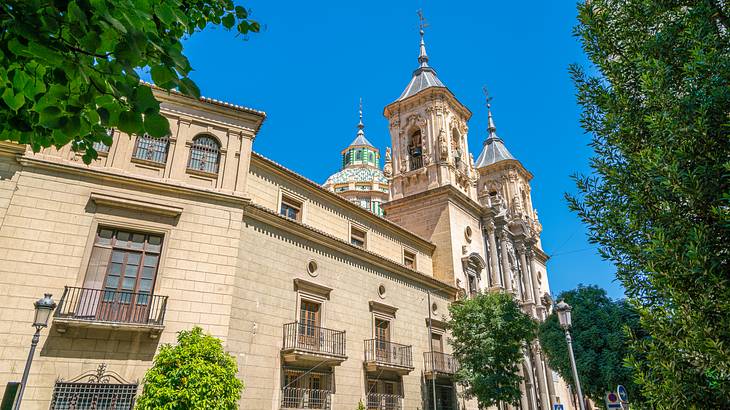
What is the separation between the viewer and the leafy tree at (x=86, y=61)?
3021mm

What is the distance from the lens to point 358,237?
72.1ft

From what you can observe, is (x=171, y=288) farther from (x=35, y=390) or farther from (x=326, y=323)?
(x=326, y=323)

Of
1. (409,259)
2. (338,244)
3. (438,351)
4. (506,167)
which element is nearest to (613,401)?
(338,244)

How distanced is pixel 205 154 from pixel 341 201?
7532mm

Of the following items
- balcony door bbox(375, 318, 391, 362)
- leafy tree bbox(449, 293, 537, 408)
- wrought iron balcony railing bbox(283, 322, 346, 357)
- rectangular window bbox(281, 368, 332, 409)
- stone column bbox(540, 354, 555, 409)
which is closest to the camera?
rectangular window bbox(281, 368, 332, 409)

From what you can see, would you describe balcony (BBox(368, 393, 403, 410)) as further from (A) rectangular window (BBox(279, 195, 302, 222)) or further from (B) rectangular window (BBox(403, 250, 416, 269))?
(A) rectangular window (BBox(279, 195, 302, 222))

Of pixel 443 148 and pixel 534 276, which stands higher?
pixel 443 148

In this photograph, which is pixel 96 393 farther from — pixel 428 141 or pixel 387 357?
pixel 428 141

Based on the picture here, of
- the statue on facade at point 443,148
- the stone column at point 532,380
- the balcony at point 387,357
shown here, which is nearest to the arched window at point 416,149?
the statue on facade at point 443,148

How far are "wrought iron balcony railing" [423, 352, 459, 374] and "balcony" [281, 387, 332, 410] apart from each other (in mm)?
6622

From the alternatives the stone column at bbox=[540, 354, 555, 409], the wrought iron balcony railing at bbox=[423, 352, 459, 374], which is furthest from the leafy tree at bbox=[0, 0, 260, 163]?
the stone column at bbox=[540, 354, 555, 409]

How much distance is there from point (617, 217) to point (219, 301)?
35.6 ft

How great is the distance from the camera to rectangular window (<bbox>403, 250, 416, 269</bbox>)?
24.8m

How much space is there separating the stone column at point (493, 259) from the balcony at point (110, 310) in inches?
911
